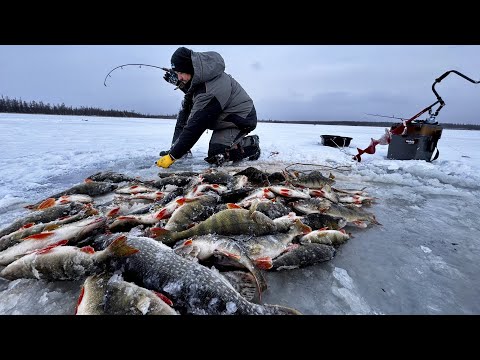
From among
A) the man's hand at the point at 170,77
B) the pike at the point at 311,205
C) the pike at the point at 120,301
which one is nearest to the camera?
the pike at the point at 120,301

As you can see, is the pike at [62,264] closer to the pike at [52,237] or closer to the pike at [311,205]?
the pike at [52,237]

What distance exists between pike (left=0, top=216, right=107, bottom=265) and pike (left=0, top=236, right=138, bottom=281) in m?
0.19

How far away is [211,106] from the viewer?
5.48m

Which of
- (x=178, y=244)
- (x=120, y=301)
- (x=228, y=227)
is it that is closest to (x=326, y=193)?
(x=228, y=227)

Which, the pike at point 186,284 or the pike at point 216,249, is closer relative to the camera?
the pike at point 186,284

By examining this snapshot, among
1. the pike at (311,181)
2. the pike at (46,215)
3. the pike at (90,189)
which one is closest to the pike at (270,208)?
the pike at (311,181)

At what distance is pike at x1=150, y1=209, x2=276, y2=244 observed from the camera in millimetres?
2486

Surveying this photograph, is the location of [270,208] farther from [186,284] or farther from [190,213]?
[186,284]

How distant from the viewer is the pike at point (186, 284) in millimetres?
1604

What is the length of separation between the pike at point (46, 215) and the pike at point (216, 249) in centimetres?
167

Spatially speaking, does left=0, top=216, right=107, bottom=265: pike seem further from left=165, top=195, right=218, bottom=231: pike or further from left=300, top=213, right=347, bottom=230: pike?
left=300, top=213, right=347, bottom=230: pike

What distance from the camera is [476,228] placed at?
3066 mm
